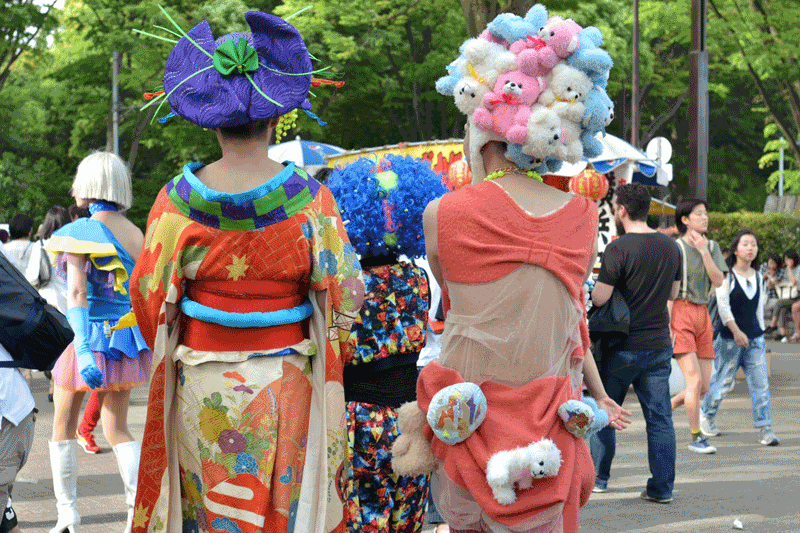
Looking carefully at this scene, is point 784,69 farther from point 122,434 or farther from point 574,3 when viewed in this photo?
point 122,434

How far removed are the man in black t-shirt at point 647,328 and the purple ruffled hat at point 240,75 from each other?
3.57m

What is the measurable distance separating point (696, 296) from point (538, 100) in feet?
18.5

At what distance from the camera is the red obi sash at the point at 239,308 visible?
3246mm

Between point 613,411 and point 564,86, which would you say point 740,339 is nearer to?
point 613,411

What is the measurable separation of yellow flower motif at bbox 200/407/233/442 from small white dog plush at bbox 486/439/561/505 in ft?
2.87

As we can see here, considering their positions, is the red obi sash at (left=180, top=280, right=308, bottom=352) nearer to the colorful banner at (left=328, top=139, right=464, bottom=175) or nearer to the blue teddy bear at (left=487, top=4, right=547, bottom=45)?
the blue teddy bear at (left=487, top=4, right=547, bottom=45)

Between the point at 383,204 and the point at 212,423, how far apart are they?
1354 mm

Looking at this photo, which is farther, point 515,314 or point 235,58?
point 235,58

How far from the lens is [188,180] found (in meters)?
3.27

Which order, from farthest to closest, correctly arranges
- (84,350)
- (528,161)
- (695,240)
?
1. (695,240)
2. (84,350)
3. (528,161)

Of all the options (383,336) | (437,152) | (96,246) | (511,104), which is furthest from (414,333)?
(437,152)

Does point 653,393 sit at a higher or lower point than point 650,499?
higher

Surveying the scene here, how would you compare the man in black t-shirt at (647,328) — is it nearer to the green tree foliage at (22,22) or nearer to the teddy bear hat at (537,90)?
the teddy bear hat at (537,90)

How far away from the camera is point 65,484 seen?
5.31 metres
